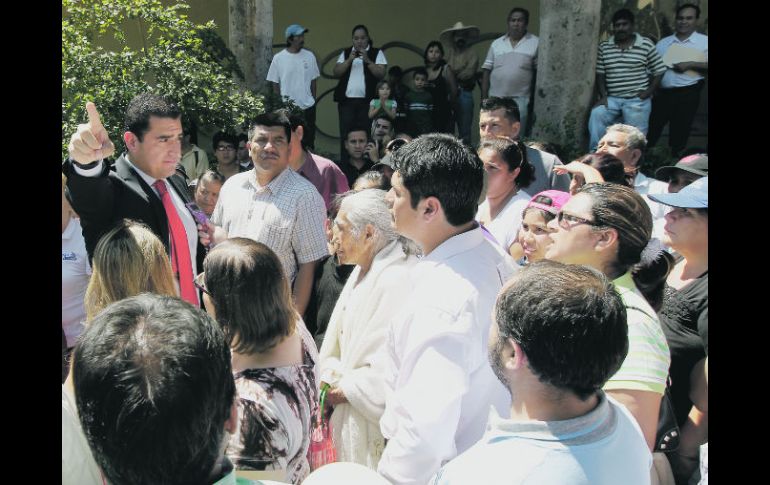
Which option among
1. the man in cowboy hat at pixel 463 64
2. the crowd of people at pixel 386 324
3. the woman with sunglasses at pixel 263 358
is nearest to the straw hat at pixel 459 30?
the man in cowboy hat at pixel 463 64

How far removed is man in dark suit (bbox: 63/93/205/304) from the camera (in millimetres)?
3121

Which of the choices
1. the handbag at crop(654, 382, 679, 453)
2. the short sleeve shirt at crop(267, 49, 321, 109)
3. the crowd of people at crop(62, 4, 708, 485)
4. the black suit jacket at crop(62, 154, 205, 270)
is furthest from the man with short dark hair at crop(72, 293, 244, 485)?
the short sleeve shirt at crop(267, 49, 321, 109)

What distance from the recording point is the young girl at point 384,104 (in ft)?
29.2

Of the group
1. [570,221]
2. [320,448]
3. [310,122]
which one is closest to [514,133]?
[570,221]

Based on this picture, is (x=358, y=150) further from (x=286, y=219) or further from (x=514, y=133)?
(x=286, y=219)

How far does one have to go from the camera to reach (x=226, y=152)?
8.31 m

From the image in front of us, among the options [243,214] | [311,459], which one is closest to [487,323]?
[311,459]

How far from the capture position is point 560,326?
1597 millimetres

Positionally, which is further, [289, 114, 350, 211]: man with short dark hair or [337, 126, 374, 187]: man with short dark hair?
[337, 126, 374, 187]: man with short dark hair

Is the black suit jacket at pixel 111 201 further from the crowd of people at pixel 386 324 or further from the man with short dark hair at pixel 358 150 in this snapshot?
the man with short dark hair at pixel 358 150

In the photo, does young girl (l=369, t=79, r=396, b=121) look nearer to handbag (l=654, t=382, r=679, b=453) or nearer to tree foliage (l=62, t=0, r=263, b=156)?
tree foliage (l=62, t=0, r=263, b=156)

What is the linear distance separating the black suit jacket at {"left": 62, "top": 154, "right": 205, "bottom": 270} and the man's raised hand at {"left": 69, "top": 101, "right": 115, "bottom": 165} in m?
0.10

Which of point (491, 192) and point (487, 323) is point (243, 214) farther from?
point (487, 323)

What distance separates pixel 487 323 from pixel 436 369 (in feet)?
0.83
